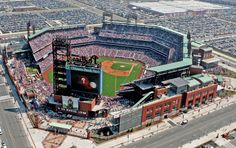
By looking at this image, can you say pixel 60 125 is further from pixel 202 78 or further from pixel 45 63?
pixel 45 63

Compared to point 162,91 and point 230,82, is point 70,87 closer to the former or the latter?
point 162,91

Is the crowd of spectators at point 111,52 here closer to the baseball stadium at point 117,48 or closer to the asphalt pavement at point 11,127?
the baseball stadium at point 117,48

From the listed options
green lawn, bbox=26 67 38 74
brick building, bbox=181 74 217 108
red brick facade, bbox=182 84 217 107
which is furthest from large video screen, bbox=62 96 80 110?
green lawn, bbox=26 67 38 74

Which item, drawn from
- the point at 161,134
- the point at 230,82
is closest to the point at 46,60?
the point at 161,134

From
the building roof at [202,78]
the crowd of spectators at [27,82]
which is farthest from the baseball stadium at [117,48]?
the building roof at [202,78]

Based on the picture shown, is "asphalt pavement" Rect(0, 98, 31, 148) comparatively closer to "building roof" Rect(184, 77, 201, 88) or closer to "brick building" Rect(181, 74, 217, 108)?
"brick building" Rect(181, 74, 217, 108)

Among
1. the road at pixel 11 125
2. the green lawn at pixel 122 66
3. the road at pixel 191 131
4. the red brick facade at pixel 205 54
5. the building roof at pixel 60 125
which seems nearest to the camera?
the road at pixel 11 125
